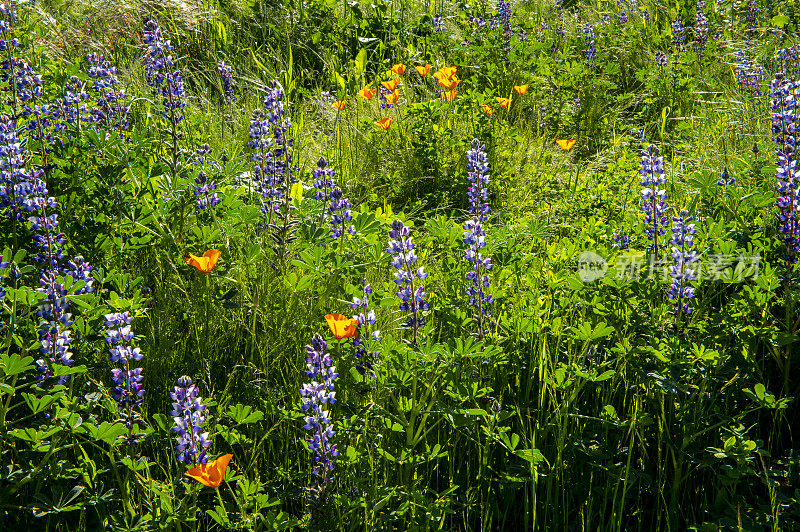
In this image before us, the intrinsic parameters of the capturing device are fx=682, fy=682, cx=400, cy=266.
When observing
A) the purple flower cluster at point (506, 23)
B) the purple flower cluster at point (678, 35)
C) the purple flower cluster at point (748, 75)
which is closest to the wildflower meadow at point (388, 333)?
the purple flower cluster at point (748, 75)

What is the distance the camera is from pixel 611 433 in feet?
6.84

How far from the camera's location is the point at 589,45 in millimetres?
5188

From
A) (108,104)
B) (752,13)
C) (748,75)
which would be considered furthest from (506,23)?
(108,104)

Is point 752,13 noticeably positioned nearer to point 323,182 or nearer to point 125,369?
point 323,182

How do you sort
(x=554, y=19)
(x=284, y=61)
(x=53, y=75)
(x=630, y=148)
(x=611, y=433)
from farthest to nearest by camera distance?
(x=554, y=19)
(x=284, y=61)
(x=630, y=148)
(x=53, y=75)
(x=611, y=433)

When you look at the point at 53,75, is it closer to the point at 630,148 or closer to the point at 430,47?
the point at 430,47

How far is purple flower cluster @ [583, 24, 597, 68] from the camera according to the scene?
506cm

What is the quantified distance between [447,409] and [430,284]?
2.96 ft

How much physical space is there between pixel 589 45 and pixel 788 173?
129 inches

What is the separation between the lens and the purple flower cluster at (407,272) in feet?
6.27

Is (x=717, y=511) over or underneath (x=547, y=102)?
underneath

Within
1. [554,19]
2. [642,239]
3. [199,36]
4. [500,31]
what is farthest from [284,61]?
[642,239]

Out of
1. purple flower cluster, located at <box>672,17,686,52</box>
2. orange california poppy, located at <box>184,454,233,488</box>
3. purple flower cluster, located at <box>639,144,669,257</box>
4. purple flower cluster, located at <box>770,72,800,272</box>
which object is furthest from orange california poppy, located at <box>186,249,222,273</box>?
purple flower cluster, located at <box>672,17,686,52</box>

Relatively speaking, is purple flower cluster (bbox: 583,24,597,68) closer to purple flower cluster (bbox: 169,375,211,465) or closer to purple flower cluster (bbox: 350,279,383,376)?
purple flower cluster (bbox: 350,279,383,376)
